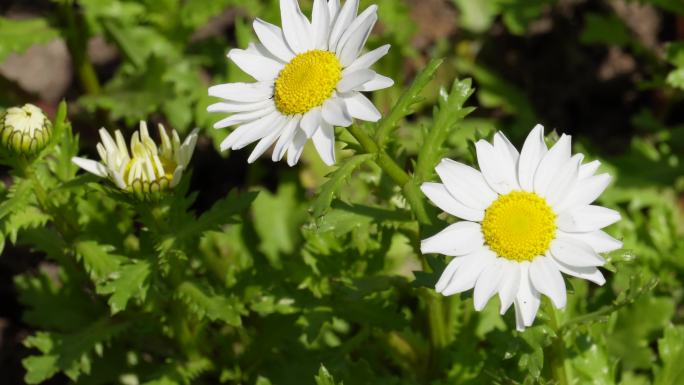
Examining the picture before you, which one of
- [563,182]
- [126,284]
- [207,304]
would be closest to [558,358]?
[563,182]

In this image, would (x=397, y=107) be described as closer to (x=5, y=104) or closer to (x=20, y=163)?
(x=20, y=163)

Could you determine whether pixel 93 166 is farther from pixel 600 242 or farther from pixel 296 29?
pixel 600 242

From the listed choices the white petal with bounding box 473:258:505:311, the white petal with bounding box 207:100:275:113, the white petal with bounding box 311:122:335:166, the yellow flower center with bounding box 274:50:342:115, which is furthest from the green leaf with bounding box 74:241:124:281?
the white petal with bounding box 473:258:505:311

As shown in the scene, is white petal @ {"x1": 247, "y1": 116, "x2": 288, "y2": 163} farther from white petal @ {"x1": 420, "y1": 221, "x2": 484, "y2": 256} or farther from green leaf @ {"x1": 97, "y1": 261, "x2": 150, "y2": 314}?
green leaf @ {"x1": 97, "y1": 261, "x2": 150, "y2": 314}

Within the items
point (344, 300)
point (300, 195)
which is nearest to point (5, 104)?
point (300, 195)

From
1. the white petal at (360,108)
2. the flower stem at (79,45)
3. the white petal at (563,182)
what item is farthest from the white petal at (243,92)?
the flower stem at (79,45)

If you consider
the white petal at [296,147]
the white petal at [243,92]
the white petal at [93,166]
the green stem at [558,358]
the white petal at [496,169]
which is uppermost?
the white petal at [243,92]

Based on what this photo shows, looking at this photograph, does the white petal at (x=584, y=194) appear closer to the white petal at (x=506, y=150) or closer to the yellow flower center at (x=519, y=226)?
the yellow flower center at (x=519, y=226)
